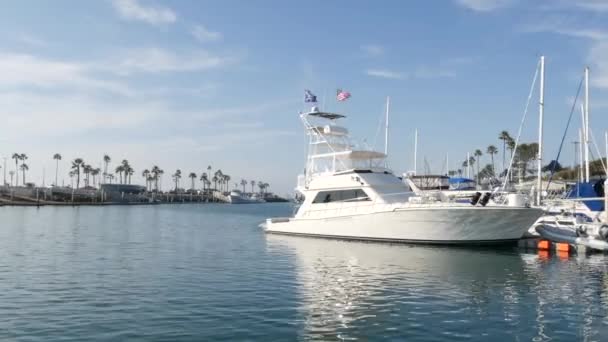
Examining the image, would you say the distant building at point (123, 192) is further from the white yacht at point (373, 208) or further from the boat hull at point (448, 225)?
the boat hull at point (448, 225)

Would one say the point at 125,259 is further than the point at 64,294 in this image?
Yes

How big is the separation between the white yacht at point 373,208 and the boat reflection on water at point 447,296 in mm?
2338

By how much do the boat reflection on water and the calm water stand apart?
4 centimetres

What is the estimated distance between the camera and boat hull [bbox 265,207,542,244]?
2700 cm

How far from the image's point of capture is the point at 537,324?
12.1m

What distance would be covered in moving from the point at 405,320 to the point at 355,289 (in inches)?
155

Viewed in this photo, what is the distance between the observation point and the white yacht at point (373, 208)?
2723cm

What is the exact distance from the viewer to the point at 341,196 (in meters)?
31.9

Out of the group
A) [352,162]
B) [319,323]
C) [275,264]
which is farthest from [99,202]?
[319,323]

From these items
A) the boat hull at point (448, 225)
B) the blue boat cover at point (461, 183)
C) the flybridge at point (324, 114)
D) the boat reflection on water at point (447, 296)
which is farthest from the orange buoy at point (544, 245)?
the blue boat cover at point (461, 183)

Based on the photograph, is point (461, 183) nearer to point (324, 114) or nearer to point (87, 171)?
point (324, 114)

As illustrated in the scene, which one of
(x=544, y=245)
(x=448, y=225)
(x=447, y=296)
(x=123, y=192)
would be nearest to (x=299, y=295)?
(x=447, y=296)

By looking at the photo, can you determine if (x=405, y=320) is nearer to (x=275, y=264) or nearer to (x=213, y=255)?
(x=275, y=264)

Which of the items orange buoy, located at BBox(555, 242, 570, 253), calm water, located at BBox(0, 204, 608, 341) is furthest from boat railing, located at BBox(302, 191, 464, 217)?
orange buoy, located at BBox(555, 242, 570, 253)
